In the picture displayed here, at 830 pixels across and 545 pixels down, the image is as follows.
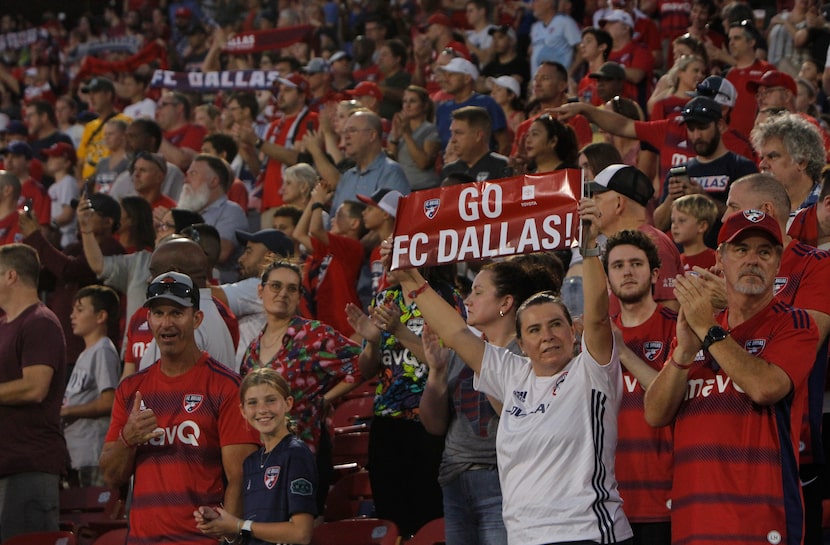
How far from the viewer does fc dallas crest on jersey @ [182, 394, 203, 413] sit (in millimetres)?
5691

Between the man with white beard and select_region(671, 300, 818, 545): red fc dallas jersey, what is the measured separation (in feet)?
18.9

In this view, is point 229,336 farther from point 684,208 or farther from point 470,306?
point 684,208

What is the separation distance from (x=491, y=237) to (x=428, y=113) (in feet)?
22.0

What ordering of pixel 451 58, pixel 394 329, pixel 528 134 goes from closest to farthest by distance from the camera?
pixel 394 329 → pixel 528 134 → pixel 451 58

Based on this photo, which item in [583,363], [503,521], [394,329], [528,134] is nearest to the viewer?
[583,363]

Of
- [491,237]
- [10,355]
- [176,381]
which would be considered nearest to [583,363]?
[491,237]

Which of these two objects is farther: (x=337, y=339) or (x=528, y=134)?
(x=528, y=134)

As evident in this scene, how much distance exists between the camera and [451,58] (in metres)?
11.4

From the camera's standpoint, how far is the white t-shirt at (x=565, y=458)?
4609 millimetres

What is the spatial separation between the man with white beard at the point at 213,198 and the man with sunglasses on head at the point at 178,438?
4.12 m

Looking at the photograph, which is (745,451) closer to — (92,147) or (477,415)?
(477,415)

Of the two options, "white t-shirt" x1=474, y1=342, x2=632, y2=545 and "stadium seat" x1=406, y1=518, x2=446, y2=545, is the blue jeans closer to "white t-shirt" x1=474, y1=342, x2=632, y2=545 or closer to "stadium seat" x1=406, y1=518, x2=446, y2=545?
"stadium seat" x1=406, y1=518, x2=446, y2=545

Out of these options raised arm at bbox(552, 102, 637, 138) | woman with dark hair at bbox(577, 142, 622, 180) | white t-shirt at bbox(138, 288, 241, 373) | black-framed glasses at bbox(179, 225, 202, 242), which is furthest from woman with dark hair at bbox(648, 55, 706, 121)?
white t-shirt at bbox(138, 288, 241, 373)

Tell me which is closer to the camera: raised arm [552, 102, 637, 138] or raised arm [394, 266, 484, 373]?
raised arm [394, 266, 484, 373]
